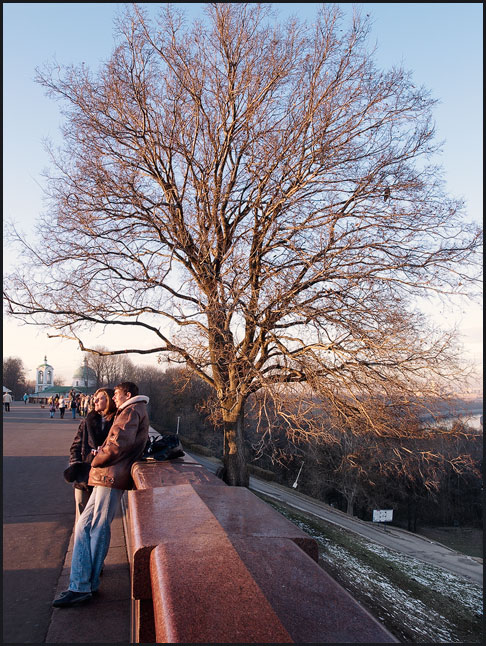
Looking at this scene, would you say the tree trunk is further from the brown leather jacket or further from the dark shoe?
the dark shoe

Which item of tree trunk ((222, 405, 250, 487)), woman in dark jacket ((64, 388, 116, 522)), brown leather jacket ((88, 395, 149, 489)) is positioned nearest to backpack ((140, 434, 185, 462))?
woman in dark jacket ((64, 388, 116, 522))

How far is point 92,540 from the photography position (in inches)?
162

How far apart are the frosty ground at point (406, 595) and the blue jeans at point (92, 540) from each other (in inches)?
148

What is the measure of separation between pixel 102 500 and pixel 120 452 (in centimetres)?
43

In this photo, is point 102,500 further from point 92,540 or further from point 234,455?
point 234,455

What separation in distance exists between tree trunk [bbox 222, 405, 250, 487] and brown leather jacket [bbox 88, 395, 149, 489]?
23.3 ft

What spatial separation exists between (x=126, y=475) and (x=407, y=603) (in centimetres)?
594

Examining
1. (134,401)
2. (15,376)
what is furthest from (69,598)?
(15,376)

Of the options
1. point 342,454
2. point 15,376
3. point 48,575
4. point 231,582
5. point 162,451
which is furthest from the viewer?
point 15,376

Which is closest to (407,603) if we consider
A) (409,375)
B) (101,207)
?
(409,375)

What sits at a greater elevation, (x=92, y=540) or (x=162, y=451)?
(x=162, y=451)

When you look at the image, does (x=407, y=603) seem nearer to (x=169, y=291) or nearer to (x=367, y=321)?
(x=367, y=321)

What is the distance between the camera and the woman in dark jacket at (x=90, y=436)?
522 cm

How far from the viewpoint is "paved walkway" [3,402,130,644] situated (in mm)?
3605
